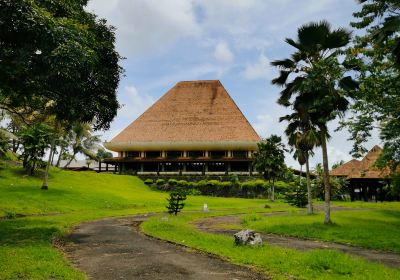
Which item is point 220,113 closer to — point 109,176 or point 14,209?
point 109,176

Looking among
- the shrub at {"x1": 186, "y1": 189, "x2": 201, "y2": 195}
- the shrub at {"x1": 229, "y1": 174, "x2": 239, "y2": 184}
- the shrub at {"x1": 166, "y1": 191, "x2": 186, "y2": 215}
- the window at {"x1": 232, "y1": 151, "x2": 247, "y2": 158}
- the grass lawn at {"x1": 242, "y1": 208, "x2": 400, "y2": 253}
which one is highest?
the window at {"x1": 232, "y1": 151, "x2": 247, "y2": 158}

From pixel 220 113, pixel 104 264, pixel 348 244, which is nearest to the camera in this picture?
pixel 104 264

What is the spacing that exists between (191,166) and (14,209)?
147 feet

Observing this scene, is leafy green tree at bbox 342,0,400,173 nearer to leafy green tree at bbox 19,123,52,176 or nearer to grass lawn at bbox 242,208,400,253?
grass lawn at bbox 242,208,400,253

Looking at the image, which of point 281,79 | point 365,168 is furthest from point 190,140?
point 281,79

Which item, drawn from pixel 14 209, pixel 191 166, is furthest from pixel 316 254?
pixel 191 166

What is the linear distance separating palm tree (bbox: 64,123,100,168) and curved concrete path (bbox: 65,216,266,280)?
4813cm

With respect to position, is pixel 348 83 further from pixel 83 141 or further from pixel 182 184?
pixel 83 141

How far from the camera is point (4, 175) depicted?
42.1 metres

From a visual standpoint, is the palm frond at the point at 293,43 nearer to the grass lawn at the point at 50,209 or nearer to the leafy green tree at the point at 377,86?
the leafy green tree at the point at 377,86

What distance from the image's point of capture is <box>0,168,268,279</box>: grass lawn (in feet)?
33.0

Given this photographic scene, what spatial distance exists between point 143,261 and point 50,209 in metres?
21.7

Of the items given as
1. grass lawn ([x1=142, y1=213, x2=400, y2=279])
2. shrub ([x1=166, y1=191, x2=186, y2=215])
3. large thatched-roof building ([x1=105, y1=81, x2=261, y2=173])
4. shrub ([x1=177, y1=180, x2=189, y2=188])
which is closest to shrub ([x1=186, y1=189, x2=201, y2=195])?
shrub ([x1=177, y1=180, x2=189, y2=188])

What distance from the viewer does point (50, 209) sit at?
30641 millimetres
